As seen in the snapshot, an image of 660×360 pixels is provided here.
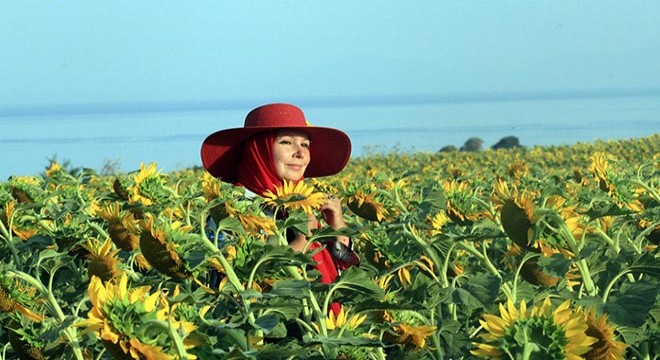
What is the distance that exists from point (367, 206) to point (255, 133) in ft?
2.46

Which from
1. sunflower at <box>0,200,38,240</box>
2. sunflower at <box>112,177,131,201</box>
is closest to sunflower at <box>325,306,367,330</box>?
sunflower at <box>0,200,38,240</box>

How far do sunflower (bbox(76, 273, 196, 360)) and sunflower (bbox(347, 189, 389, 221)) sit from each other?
6.65ft

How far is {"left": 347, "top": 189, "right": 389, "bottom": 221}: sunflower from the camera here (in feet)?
13.9

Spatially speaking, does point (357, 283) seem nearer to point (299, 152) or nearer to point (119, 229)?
point (119, 229)

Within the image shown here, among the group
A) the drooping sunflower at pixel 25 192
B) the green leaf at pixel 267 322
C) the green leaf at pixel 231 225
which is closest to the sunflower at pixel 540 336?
the green leaf at pixel 267 322

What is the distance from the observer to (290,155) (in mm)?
4703

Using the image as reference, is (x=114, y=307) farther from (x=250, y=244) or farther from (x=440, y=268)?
(x=440, y=268)

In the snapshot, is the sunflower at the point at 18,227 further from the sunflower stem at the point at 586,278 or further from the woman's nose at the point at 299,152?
the sunflower stem at the point at 586,278

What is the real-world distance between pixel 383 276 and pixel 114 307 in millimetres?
1153

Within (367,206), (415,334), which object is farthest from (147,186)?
(415,334)

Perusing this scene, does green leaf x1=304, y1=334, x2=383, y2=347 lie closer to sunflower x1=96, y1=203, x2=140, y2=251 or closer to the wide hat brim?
sunflower x1=96, y1=203, x2=140, y2=251

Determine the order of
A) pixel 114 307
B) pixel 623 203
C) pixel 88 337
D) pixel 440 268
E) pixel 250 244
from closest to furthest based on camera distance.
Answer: pixel 114 307 → pixel 250 244 → pixel 88 337 → pixel 440 268 → pixel 623 203

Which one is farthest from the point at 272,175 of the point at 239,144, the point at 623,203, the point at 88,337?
the point at 88,337

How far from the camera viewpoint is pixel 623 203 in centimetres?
424
